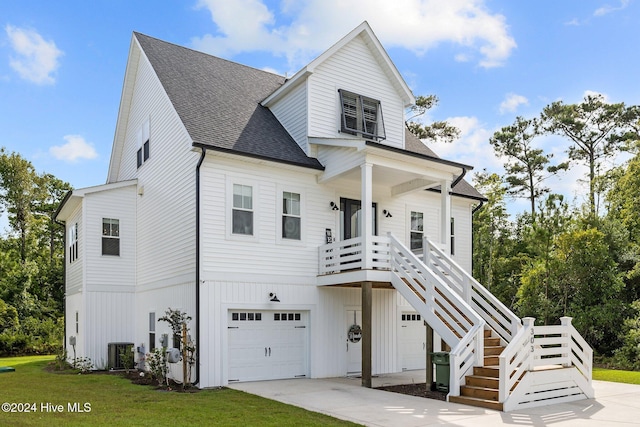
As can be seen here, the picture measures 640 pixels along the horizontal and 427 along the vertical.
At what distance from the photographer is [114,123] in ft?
67.0

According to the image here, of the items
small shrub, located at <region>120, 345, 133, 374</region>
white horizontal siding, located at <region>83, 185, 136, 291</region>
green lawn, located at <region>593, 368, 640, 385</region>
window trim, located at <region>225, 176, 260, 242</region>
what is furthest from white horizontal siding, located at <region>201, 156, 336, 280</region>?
green lawn, located at <region>593, 368, 640, 385</region>

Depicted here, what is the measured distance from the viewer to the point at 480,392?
34.3 ft

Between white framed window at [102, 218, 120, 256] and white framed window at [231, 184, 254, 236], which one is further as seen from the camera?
white framed window at [102, 218, 120, 256]

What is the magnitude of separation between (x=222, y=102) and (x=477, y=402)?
419 inches

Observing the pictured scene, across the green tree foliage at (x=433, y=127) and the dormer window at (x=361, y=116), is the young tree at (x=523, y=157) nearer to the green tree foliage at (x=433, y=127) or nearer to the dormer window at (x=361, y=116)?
the green tree foliage at (x=433, y=127)

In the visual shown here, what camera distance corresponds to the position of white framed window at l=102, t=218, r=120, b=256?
671 inches

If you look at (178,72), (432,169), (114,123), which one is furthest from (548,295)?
(114,123)

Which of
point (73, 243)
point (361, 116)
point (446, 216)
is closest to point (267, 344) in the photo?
point (446, 216)

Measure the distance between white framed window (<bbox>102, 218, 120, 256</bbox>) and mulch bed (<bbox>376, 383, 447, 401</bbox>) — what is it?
924 cm

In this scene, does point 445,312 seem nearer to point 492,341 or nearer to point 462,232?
point 492,341

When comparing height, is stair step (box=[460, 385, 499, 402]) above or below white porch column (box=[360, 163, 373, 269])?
below

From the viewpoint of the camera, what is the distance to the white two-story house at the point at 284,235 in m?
13.2

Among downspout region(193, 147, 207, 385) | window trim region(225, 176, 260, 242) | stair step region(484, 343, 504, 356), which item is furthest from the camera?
window trim region(225, 176, 260, 242)

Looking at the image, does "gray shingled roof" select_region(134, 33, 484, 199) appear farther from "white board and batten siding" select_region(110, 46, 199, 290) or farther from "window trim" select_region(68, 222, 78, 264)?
"window trim" select_region(68, 222, 78, 264)
